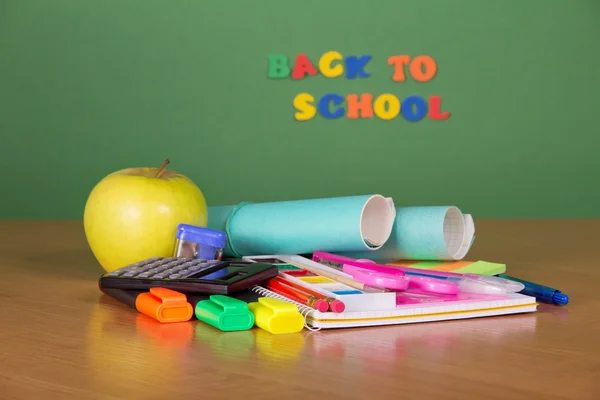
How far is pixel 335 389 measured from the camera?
0.67 m

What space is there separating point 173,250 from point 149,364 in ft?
1.55

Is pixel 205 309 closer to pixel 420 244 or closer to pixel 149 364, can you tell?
pixel 149 364

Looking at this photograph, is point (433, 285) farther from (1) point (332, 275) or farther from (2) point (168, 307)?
(2) point (168, 307)

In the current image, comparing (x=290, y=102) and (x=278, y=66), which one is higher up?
(x=278, y=66)

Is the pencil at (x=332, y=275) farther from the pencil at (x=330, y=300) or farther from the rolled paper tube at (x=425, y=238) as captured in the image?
the rolled paper tube at (x=425, y=238)

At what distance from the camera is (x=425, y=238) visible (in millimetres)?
1333

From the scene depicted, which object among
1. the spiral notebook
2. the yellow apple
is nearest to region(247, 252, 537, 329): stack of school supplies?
the spiral notebook

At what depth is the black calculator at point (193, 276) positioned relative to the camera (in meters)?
0.97

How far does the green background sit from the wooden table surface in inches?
65.8

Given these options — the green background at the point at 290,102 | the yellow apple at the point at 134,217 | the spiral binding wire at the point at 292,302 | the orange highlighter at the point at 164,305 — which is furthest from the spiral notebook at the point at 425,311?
the green background at the point at 290,102

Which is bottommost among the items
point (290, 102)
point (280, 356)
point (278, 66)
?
point (280, 356)

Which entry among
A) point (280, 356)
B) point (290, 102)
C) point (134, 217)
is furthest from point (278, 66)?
point (280, 356)

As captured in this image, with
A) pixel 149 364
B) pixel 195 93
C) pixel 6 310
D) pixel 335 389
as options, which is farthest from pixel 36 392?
pixel 195 93

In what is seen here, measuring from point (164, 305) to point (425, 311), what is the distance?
29 cm
